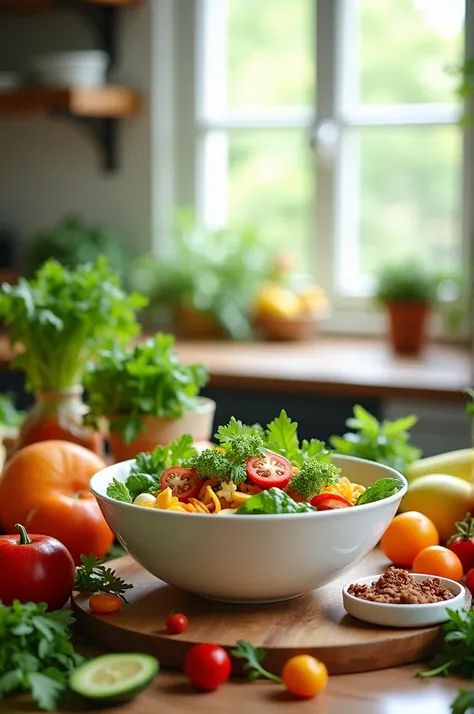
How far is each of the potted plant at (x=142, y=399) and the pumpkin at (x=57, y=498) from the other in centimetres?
8

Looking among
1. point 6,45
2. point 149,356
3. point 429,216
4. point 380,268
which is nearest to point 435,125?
point 429,216

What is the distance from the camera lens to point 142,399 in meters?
1.51

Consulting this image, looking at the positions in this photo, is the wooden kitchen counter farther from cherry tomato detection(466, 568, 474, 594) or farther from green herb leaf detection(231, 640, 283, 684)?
green herb leaf detection(231, 640, 283, 684)

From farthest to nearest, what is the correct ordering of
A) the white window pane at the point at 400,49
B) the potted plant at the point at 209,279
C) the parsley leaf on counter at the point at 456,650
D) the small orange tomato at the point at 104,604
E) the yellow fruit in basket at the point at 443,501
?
the potted plant at the point at 209,279 < the white window pane at the point at 400,49 < the yellow fruit in basket at the point at 443,501 < the small orange tomato at the point at 104,604 < the parsley leaf on counter at the point at 456,650

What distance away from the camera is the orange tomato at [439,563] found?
1158 millimetres

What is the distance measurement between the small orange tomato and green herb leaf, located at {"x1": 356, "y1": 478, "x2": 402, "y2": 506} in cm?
27

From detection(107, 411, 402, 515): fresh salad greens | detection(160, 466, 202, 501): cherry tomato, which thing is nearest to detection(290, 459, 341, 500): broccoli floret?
detection(107, 411, 402, 515): fresh salad greens

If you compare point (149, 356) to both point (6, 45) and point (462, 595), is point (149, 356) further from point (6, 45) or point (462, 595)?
point (6, 45)

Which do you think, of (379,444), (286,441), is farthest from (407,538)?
(379,444)

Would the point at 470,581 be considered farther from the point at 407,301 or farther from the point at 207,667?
the point at 407,301

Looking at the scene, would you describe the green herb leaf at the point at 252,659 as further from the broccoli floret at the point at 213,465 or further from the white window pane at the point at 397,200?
the white window pane at the point at 397,200

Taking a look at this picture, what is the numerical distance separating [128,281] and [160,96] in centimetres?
62

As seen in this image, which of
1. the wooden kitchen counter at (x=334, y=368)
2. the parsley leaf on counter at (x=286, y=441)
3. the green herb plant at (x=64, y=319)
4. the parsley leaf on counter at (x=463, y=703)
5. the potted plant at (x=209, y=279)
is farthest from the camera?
the potted plant at (x=209, y=279)

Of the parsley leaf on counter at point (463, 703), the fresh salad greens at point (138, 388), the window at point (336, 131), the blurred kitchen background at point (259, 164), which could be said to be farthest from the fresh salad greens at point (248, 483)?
the window at point (336, 131)
